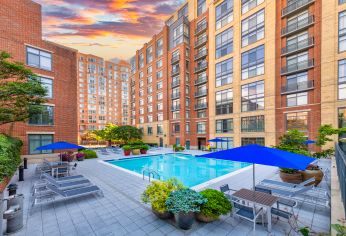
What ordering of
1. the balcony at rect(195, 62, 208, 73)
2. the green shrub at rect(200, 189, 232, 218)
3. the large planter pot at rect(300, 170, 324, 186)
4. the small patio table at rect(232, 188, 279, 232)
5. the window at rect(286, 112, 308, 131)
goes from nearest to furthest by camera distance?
the small patio table at rect(232, 188, 279, 232) → the green shrub at rect(200, 189, 232, 218) → the large planter pot at rect(300, 170, 324, 186) → the window at rect(286, 112, 308, 131) → the balcony at rect(195, 62, 208, 73)

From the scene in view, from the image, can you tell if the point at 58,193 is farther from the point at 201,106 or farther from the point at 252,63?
the point at 201,106

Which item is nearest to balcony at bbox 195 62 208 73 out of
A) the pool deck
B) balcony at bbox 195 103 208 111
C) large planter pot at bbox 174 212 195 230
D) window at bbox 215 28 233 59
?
window at bbox 215 28 233 59

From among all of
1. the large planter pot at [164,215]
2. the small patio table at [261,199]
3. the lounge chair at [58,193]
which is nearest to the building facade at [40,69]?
the lounge chair at [58,193]

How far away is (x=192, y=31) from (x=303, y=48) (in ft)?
74.9

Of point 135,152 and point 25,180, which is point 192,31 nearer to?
point 135,152

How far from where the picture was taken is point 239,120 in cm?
2967

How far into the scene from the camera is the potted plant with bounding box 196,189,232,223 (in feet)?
17.3

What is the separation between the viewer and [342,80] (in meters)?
20.4

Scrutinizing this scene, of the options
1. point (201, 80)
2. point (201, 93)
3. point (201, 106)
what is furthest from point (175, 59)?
point (201, 106)

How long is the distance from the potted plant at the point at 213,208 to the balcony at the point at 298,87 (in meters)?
25.0

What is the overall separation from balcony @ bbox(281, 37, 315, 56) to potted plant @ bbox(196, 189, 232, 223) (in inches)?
1067

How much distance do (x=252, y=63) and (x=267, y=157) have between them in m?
28.0

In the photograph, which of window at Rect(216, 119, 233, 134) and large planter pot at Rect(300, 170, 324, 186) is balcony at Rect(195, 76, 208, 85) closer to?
window at Rect(216, 119, 233, 134)

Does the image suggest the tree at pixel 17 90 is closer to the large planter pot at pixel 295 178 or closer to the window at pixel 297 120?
the large planter pot at pixel 295 178
